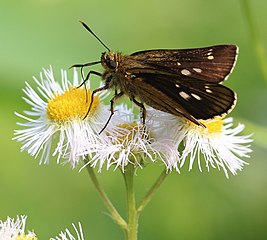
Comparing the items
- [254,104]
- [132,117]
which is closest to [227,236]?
[254,104]

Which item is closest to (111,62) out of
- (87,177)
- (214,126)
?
(214,126)

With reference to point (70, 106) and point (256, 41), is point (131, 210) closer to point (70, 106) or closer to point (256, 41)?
point (70, 106)

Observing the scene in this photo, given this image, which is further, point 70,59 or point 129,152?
point 70,59

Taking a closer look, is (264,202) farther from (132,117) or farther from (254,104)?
(132,117)

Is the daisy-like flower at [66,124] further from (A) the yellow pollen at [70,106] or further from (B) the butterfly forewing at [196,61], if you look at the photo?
(B) the butterfly forewing at [196,61]

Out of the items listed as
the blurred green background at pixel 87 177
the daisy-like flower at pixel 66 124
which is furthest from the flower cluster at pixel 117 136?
the blurred green background at pixel 87 177
